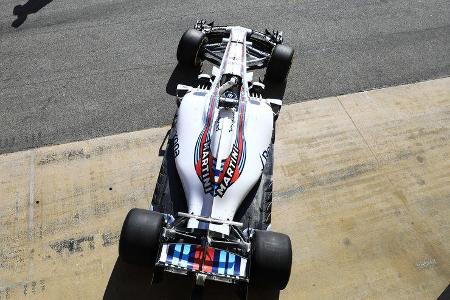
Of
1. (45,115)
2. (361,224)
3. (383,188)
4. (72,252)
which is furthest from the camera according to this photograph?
(45,115)

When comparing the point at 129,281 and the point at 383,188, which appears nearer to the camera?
the point at 129,281

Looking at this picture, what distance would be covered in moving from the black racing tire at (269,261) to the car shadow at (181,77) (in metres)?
4.13

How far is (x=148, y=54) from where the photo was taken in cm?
886

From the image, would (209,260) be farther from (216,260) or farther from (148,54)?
(148,54)

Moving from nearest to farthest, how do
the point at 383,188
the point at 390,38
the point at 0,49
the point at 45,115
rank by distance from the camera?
the point at 383,188
the point at 45,115
the point at 0,49
the point at 390,38

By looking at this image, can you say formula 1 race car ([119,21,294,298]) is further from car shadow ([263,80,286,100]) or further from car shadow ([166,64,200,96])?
car shadow ([166,64,200,96])

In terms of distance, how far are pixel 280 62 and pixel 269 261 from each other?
4.27 metres

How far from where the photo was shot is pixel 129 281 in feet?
18.4

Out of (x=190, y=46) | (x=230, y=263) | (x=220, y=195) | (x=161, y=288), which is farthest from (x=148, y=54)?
(x=230, y=263)

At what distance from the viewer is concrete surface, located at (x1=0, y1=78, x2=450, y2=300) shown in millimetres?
5727

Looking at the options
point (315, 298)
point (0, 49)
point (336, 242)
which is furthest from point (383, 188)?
point (0, 49)

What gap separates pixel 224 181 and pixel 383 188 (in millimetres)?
3015

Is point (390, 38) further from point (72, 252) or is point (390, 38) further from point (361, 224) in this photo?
point (72, 252)

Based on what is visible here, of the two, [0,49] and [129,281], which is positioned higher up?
[0,49]
